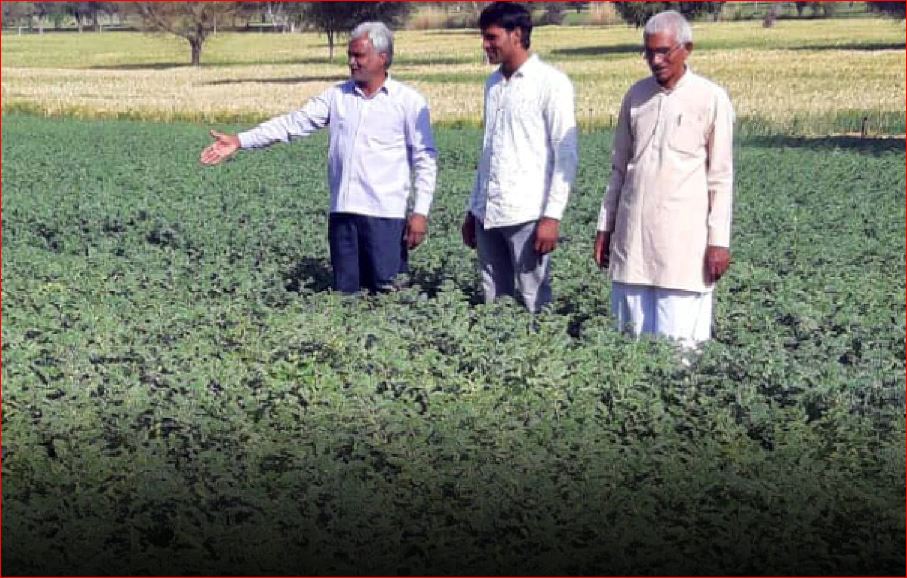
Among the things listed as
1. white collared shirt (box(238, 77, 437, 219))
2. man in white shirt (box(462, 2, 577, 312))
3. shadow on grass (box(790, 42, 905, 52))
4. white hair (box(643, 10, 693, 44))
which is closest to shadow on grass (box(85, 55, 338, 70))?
shadow on grass (box(790, 42, 905, 52))

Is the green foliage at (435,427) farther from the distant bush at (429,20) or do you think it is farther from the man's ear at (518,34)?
the distant bush at (429,20)

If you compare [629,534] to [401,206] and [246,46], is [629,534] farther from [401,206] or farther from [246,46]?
[246,46]

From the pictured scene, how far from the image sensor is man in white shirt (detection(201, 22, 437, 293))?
27.0ft

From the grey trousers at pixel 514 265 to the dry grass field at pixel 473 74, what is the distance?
19817mm

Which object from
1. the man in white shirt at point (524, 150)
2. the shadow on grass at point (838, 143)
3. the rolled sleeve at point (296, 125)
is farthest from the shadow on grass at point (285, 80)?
the man in white shirt at point (524, 150)

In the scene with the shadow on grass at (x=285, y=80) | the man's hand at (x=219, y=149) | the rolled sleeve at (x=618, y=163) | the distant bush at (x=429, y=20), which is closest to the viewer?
the rolled sleeve at (x=618, y=163)

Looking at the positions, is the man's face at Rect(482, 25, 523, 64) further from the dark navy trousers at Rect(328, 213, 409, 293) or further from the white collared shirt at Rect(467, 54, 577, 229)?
the dark navy trousers at Rect(328, 213, 409, 293)

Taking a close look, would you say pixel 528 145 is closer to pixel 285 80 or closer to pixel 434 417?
pixel 434 417

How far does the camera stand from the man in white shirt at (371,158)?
27.0 ft

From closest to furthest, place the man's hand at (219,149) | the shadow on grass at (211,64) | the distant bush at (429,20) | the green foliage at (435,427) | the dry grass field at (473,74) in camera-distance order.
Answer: the green foliage at (435,427)
the man's hand at (219,149)
the dry grass field at (473,74)
the shadow on grass at (211,64)
the distant bush at (429,20)

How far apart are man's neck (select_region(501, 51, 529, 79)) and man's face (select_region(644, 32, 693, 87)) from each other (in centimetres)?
90

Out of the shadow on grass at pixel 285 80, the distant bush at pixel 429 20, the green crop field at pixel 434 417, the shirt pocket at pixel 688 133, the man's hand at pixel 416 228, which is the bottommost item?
the shadow on grass at pixel 285 80

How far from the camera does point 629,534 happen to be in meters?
4.77

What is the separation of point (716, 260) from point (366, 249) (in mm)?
2255
